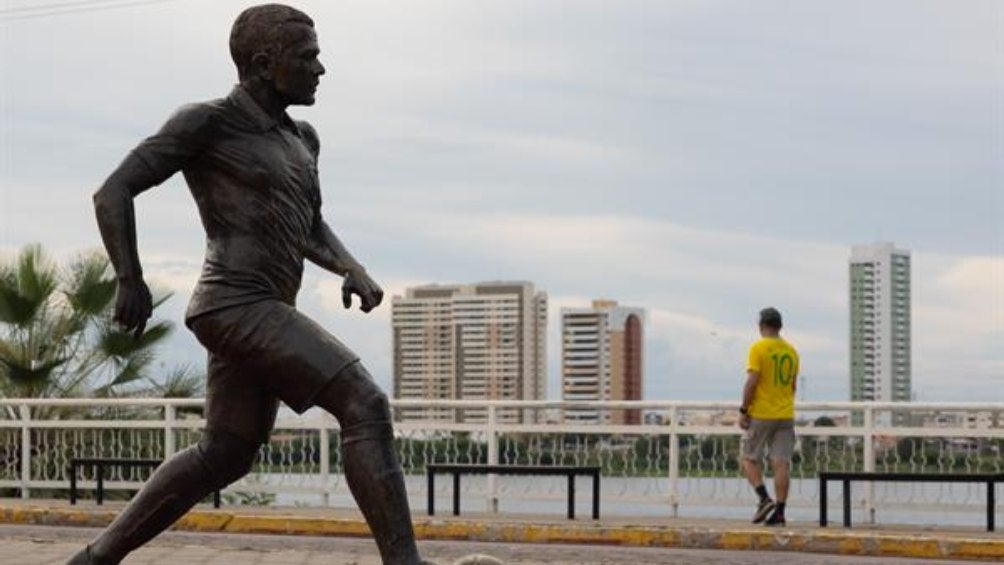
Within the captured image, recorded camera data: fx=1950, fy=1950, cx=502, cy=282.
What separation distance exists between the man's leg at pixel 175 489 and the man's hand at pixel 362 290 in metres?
0.59

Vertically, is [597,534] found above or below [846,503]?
below

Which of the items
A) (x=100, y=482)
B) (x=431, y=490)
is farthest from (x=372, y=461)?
(x=100, y=482)

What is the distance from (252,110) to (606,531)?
28.8 ft

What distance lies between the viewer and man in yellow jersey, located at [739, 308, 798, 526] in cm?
1490

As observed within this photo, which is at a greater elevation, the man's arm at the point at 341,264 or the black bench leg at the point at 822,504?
the man's arm at the point at 341,264

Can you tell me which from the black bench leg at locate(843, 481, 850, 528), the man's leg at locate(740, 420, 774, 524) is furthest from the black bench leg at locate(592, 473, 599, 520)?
the black bench leg at locate(843, 481, 850, 528)

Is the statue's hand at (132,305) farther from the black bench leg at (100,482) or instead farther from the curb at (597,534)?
the black bench leg at (100,482)

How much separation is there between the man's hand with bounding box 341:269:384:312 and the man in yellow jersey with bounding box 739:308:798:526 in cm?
863

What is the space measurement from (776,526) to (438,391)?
3928 centimetres

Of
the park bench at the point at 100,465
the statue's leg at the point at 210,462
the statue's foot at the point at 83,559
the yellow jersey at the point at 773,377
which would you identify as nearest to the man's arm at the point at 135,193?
the statue's leg at the point at 210,462

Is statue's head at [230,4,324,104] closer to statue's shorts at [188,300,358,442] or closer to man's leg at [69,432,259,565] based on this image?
statue's shorts at [188,300,358,442]

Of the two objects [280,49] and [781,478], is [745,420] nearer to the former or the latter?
[781,478]

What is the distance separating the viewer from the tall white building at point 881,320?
52938 millimetres

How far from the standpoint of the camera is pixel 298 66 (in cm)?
638
